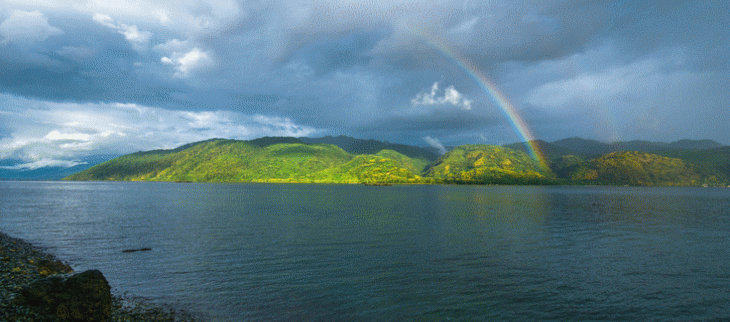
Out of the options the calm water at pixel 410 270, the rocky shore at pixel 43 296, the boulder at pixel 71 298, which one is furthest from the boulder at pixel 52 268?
the boulder at pixel 71 298

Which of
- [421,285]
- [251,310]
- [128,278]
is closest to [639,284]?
[421,285]

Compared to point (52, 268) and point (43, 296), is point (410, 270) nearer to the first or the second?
point (43, 296)

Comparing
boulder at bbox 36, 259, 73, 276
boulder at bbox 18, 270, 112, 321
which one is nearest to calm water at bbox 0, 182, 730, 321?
boulder at bbox 36, 259, 73, 276

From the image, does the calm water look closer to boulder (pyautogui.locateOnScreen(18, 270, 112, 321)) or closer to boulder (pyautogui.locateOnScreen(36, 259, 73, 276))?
boulder (pyautogui.locateOnScreen(36, 259, 73, 276))

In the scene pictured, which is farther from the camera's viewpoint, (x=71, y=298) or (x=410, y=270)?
(x=410, y=270)

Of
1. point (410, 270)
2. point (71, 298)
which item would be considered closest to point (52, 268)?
point (71, 298)

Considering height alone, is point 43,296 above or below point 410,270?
above

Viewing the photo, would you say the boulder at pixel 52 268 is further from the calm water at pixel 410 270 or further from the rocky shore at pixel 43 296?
the calm water at pixel 410 270

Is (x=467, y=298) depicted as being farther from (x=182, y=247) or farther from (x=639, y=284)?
(x=182, y=247)
